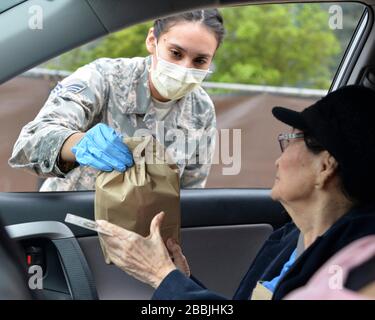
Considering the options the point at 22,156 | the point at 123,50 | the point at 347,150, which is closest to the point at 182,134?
the point at 22,156

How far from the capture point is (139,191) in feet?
6.79

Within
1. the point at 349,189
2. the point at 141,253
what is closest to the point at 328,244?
the point at 349,189

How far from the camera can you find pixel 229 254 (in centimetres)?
300

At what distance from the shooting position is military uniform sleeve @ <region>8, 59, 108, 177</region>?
2.39 m

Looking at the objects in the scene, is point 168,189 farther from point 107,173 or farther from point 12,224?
point 12,224

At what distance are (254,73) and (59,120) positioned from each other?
6.08 meters

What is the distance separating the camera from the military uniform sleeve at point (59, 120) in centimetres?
239

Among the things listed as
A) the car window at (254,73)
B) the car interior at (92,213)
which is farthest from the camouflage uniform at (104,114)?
the car window at (254,73)

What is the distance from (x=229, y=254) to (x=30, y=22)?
1571mm

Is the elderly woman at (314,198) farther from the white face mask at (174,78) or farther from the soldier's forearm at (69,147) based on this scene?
the white face mask at (174,78)

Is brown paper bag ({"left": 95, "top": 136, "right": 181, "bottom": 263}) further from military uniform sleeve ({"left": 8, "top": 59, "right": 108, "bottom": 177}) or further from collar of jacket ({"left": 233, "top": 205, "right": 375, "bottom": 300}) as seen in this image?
collar of jacket ({"left": 233, "top": 205, "right": 375, "bottom": 300})

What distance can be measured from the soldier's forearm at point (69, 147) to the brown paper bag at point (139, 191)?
0.71 feet

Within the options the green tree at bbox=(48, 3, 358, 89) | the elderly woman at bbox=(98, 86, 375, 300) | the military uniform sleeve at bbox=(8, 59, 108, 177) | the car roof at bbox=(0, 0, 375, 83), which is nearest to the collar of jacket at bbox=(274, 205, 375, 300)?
the elderly woman at bbox=(98, 86, 375, 300)

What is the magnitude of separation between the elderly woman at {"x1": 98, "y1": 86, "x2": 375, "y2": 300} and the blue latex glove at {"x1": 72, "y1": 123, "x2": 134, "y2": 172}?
161 mm
